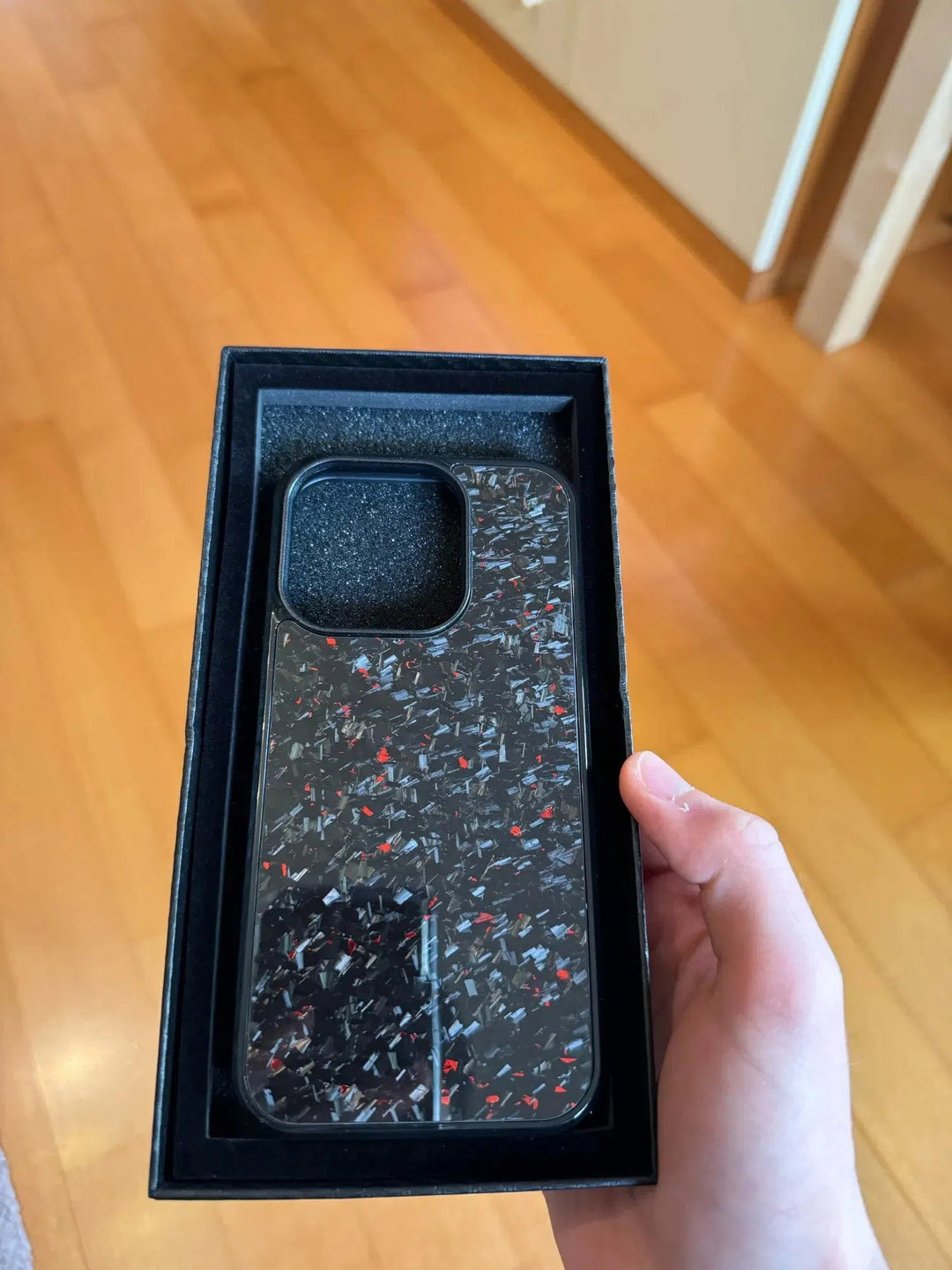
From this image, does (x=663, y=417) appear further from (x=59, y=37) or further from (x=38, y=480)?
(x=59, y=37)

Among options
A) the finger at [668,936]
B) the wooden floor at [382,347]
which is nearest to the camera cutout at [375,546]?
the finger at [668,936]

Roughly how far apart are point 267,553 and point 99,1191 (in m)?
0.52

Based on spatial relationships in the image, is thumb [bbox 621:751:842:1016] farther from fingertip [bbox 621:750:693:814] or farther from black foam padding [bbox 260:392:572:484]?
black foam padding [bbox 260:392:572:484]

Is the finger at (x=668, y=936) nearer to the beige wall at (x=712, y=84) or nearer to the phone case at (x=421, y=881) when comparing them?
the phone case at (x=421, y=881)

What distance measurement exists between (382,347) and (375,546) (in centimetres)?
68

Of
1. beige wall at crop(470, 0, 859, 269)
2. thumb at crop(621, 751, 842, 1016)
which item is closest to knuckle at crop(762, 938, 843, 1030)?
thumb at crop(621, 751, 842, 1016)

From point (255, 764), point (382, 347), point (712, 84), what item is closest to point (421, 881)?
point (255, 764)

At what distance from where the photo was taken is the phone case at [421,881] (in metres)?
0.41

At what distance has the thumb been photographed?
0.45 m

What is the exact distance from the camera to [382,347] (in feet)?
3.67

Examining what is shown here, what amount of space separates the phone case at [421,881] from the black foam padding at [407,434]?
0.28 ft

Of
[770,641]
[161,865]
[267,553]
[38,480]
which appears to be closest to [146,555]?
[38,480]

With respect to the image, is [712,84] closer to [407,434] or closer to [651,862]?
[407,434]

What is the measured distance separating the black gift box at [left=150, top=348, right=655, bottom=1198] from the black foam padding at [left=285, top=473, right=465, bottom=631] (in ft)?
0.06
